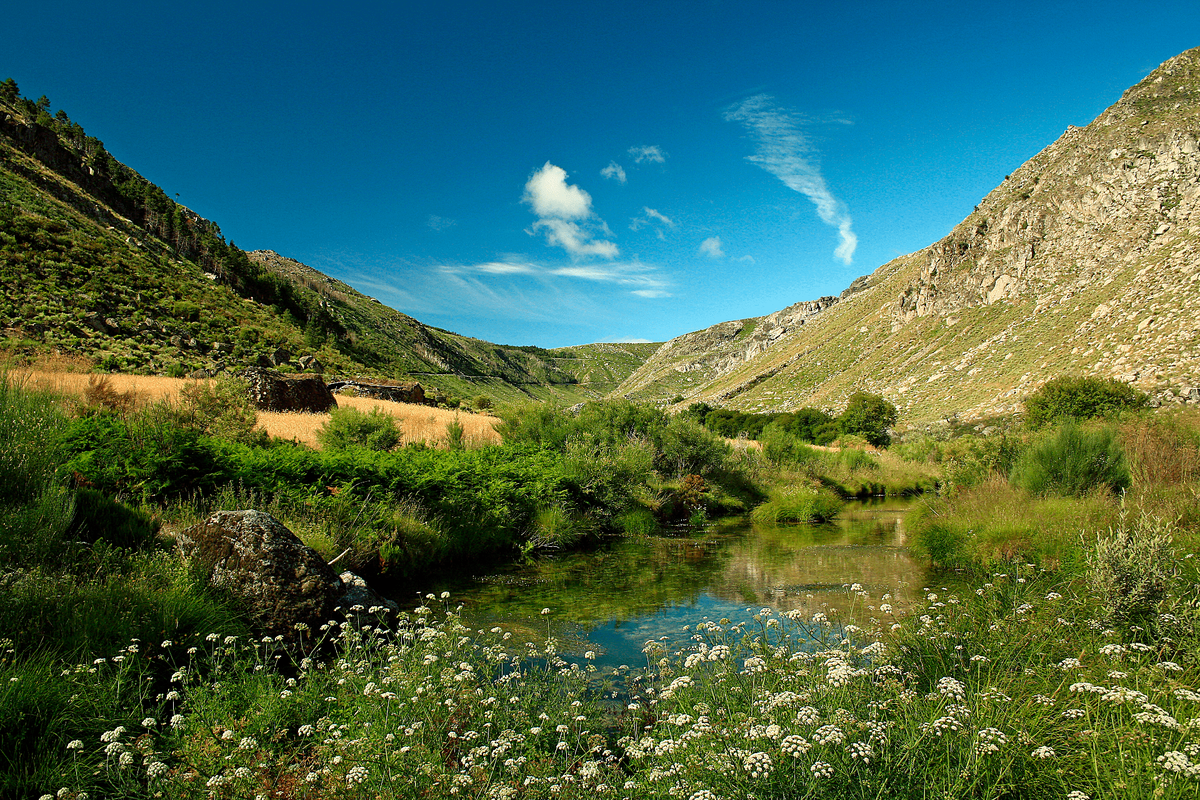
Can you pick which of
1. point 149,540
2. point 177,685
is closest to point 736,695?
point 177,685

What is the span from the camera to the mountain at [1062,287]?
46781 millimetres

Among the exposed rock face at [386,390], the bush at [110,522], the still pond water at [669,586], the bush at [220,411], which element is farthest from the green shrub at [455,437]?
the exposed rock face at [386,390]

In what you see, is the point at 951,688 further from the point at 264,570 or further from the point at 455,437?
the point at 455,437

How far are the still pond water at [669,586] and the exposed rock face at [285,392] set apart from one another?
1434 cm

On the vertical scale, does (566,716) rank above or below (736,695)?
below

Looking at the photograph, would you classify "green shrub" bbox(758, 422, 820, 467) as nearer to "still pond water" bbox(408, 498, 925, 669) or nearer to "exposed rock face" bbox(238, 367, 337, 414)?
"still pond water" bbox(408, 498, 925, 669)

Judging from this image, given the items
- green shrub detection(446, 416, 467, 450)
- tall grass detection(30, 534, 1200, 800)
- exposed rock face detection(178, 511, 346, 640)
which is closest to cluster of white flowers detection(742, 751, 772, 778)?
tall grass detection(30, 534, 1200, 800)

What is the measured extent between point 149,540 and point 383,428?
429 inches

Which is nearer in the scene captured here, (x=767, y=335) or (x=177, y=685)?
(x=177, y=685)

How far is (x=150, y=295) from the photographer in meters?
38.5

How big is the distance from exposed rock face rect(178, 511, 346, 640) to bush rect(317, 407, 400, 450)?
33.2 ft

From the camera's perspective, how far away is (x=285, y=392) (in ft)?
74.2

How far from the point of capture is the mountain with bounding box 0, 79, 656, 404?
30.4 meters

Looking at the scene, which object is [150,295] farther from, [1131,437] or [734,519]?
[1131,437]
